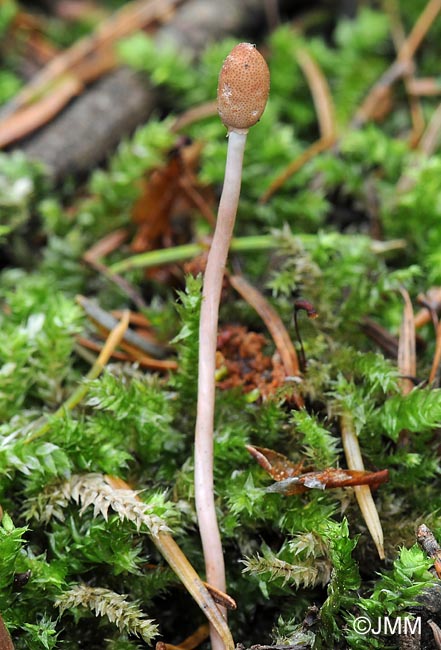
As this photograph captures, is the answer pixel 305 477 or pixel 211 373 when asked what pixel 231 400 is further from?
pixel 305 477

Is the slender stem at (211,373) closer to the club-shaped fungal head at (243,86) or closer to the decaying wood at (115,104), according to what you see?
the club-shaped fungal head at (243,86)

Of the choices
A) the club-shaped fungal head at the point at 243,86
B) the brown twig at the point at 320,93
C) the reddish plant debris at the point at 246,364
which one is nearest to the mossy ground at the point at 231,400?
the reddish plant debris at the point at 246,364

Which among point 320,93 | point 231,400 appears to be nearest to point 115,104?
point 320,93

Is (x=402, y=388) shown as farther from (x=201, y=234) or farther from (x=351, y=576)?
(x=201, y=234)

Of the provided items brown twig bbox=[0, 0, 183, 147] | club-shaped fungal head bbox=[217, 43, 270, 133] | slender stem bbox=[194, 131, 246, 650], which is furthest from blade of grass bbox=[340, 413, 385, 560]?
brown twig bbox=[0, 0, 183, 147]

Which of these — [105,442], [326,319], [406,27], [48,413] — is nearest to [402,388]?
[326,319]

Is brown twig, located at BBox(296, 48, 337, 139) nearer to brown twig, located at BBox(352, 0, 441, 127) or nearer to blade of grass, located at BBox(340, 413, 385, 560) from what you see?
brown twig, located at BBox(352, 0, 441, 127)
